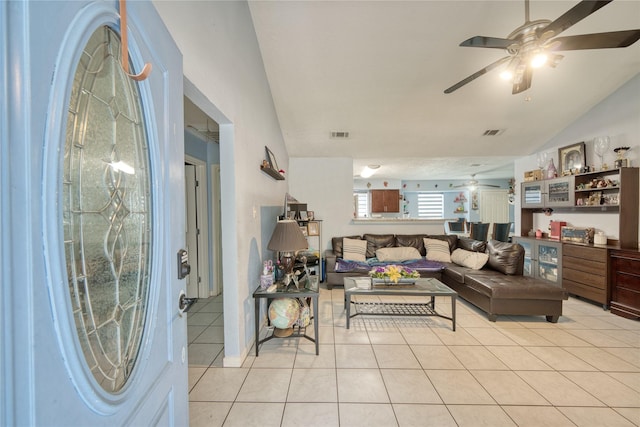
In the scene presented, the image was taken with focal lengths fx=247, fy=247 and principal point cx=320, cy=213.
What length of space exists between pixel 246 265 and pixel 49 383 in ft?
6.25

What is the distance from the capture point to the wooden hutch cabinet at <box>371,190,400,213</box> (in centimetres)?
787

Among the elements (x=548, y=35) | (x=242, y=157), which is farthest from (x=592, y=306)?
(x=242, y=157)

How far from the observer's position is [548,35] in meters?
1.83

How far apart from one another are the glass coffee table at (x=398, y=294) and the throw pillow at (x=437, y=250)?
134 centimetres

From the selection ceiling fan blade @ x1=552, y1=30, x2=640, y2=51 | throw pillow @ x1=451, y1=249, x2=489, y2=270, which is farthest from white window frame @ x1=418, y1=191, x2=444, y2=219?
ceiling fan blade @ x1=552, y1=30, x2=640, y2=51

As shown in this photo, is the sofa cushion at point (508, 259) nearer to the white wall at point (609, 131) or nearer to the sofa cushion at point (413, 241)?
the sofa cushion at point (413, 241)

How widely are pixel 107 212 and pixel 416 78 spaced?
3694 millimetres

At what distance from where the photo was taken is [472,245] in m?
4.23

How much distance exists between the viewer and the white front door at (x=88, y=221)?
0.42 metres

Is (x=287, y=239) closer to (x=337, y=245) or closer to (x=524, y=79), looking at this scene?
(x=337, y=245)

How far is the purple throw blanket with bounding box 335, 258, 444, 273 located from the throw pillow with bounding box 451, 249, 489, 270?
31cm

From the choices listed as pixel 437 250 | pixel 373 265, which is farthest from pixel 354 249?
pixel 437 250

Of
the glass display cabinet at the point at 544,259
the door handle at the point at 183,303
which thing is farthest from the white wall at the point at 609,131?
the door handle at the point at 183,303

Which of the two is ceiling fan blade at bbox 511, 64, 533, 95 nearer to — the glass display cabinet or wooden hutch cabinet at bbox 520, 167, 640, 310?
wooden hutch cabinet at bbox 520, 167, 640, 310
